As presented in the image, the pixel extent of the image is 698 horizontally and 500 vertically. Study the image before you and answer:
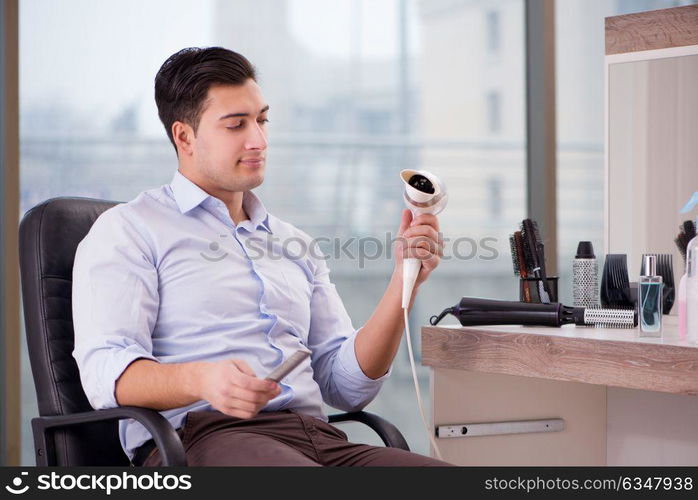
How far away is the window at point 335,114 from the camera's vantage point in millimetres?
2338

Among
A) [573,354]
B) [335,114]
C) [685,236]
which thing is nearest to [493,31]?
[335,114]

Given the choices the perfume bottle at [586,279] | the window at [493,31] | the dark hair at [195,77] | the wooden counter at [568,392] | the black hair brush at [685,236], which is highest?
the window at [493,31]

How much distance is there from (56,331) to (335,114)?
4.70 ft

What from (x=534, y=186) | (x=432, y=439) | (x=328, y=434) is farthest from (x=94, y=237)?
(x=534, y=186)

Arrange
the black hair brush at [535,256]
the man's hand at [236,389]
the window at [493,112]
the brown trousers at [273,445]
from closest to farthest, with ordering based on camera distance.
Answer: the man's hand at [236,389], the brown trousers at [273,445], the black hair brush at [535,256], the window at [493,112]

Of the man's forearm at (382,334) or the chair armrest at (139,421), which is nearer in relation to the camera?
the chair armrest at (139,421)

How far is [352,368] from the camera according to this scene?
66.6 inches

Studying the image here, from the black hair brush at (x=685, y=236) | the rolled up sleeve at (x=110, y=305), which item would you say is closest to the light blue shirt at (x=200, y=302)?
the rolled up sleeve at (x=110, y=305)

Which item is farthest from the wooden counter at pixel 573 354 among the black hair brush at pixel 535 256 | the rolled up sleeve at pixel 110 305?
the rolled up sleeve at pixel 110 305

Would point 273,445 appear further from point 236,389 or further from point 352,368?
point 352,368

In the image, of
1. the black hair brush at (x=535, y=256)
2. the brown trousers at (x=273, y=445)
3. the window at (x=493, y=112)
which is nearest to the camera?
the brown trousers at (x=273, y=445)

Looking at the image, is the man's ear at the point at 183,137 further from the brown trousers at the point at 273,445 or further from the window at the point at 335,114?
the window at the point at 335,114

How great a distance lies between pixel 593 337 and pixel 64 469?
932 mm

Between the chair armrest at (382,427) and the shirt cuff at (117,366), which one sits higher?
the shirt cuff at (117,366)
